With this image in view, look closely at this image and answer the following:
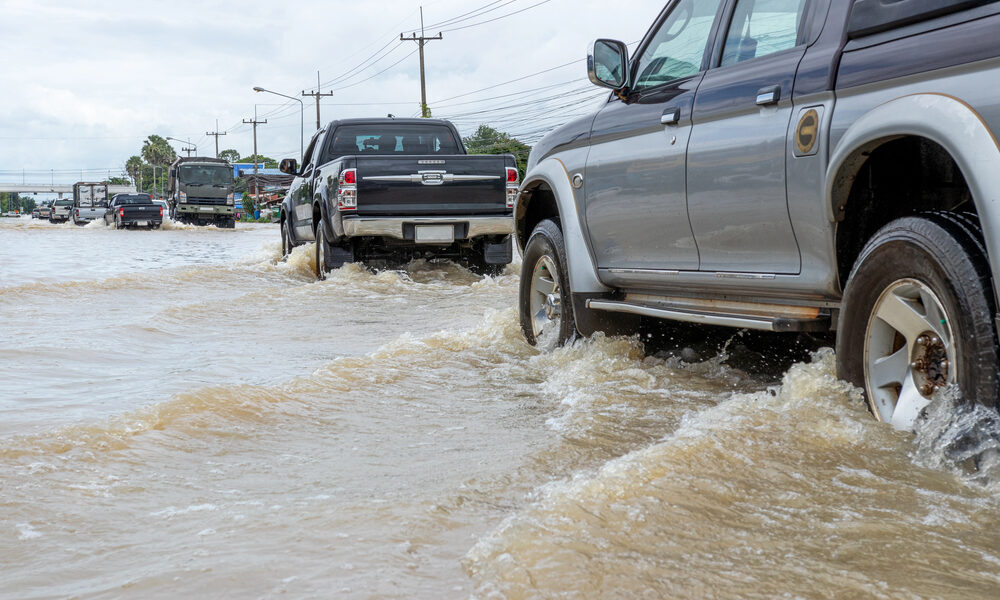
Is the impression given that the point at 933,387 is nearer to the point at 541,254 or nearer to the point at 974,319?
the point at 974,319

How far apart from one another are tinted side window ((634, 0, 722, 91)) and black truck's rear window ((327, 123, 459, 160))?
24.8 feet

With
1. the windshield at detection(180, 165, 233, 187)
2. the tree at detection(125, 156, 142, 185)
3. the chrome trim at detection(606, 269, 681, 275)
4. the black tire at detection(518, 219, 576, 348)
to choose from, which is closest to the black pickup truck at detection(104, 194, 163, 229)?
the windshield at detection(180, 165, 233, 187)

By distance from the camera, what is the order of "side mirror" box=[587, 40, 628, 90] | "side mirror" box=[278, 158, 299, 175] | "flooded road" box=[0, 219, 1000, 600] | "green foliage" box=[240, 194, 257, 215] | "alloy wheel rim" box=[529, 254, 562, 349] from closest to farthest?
"flooded road" box=[0, 219, 1000, 600] < "side mirror" box=[587, 40, 628, 90] < "alloy wheel rim" box=[529, 254, 562, 349] < "side mirror" box=[278, 158, 299, 175] < "green foliage" box=[240, 194, 257, 215]

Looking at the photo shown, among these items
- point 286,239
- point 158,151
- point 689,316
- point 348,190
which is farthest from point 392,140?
point 158,151

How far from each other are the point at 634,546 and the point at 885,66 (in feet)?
5.76

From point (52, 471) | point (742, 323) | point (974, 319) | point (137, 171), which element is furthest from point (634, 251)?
point (137, 171)

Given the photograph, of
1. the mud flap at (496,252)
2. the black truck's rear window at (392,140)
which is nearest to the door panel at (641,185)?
the mud flap at (496,252)

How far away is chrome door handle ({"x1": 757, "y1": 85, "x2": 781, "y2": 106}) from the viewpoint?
3812mm

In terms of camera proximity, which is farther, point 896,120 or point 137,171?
point 137,171

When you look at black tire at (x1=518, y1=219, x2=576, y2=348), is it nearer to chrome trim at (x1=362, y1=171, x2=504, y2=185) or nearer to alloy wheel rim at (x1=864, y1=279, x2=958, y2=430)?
alloy wheel rim at (x1=864, y1=279, x2=958, y2=430)

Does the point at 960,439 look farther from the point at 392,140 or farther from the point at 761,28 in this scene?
the point at 392,140

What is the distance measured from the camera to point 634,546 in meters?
2.61

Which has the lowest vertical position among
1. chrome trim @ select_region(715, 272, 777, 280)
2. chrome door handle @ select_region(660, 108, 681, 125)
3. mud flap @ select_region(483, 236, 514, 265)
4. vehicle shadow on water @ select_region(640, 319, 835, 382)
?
vehicle shadow on water @ select_region(640, 319, 835, 382)

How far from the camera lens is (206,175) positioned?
4553 centimetres
